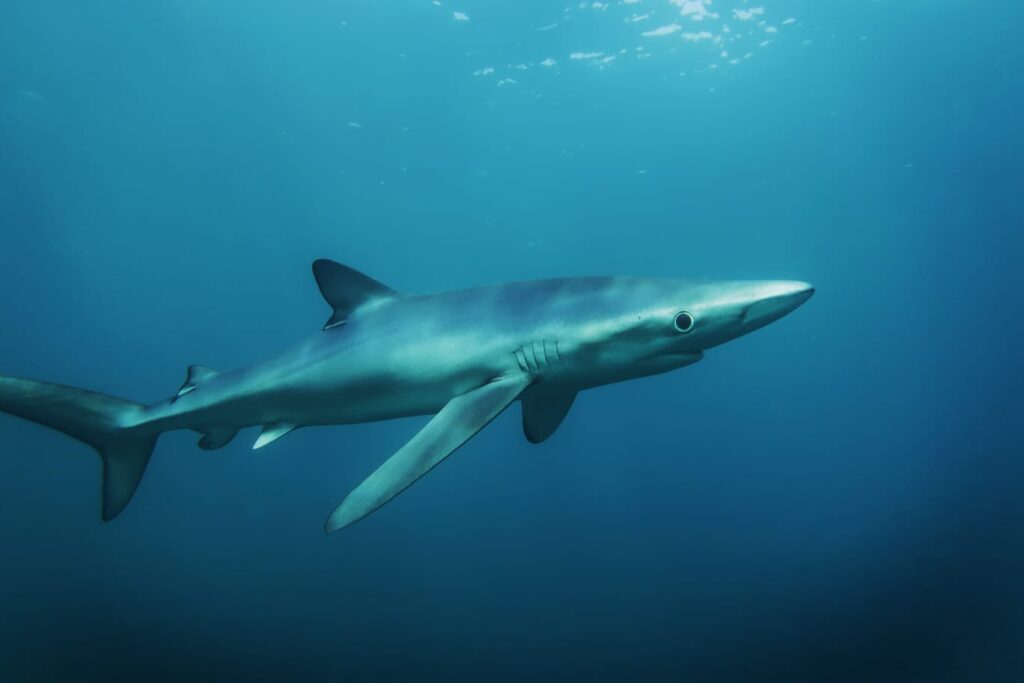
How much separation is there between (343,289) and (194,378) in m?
1.52

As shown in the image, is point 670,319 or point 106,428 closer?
point 670,319

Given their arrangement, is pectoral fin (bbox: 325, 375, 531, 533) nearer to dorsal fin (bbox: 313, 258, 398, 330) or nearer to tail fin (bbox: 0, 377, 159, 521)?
dorsal fin (bbox: 313, 258, 398, 330)

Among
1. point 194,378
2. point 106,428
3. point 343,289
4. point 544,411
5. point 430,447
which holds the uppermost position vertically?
point 343,289

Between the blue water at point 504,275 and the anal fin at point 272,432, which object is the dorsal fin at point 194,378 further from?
the blue water at point 504,275

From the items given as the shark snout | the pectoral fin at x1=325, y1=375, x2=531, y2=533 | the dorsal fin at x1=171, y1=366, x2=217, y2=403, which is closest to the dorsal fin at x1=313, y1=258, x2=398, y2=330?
the dorsal fin at x1=171, y1=366, x2=217, y2=403

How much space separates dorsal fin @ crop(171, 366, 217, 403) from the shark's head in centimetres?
312

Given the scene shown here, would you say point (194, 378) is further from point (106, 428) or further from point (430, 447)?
point (430, 447)

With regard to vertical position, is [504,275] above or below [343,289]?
above

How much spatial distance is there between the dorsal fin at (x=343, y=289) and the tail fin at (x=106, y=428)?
1806 mm

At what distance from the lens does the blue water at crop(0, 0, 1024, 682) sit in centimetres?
1132

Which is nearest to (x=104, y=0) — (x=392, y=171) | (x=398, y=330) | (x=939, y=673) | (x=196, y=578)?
(x=392, y=171)

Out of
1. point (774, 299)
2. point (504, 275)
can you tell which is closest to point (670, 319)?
point (774, 299)

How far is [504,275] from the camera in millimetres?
39094

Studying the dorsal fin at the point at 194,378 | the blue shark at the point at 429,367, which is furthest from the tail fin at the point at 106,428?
the dorsal fin at the point at 194,378
